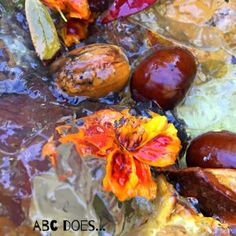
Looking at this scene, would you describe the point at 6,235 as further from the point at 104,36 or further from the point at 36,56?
the point at 104,36

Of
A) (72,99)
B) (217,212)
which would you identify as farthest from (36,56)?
(217,212)

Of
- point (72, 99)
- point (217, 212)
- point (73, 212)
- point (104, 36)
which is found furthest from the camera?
point (104, 36)

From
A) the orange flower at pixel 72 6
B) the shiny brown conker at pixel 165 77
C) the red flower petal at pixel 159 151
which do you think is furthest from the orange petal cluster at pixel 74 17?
the red flower petal at pixel 159 151

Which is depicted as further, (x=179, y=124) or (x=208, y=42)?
(x=208, y=42)

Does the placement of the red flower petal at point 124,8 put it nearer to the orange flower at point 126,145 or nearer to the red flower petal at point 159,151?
the orange flower at point 126,145

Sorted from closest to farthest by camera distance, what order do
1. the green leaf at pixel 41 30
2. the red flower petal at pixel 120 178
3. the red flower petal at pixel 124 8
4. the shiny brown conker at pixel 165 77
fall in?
1. the red flower petal at pixel 120 178
2. the shiny brown conker at pixel 165 77
3. the green leaf at pixel 41 30
4. the red flower petal at pixel 124 8

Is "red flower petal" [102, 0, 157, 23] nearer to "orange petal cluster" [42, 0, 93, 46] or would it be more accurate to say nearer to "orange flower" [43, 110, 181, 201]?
→ "orange petal cluster" [42, 0, 93, 46]

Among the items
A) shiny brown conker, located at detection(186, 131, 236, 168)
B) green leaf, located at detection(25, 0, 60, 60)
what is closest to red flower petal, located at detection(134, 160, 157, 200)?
shiny brown conker, located at detection(186, 131, 236, 168)
